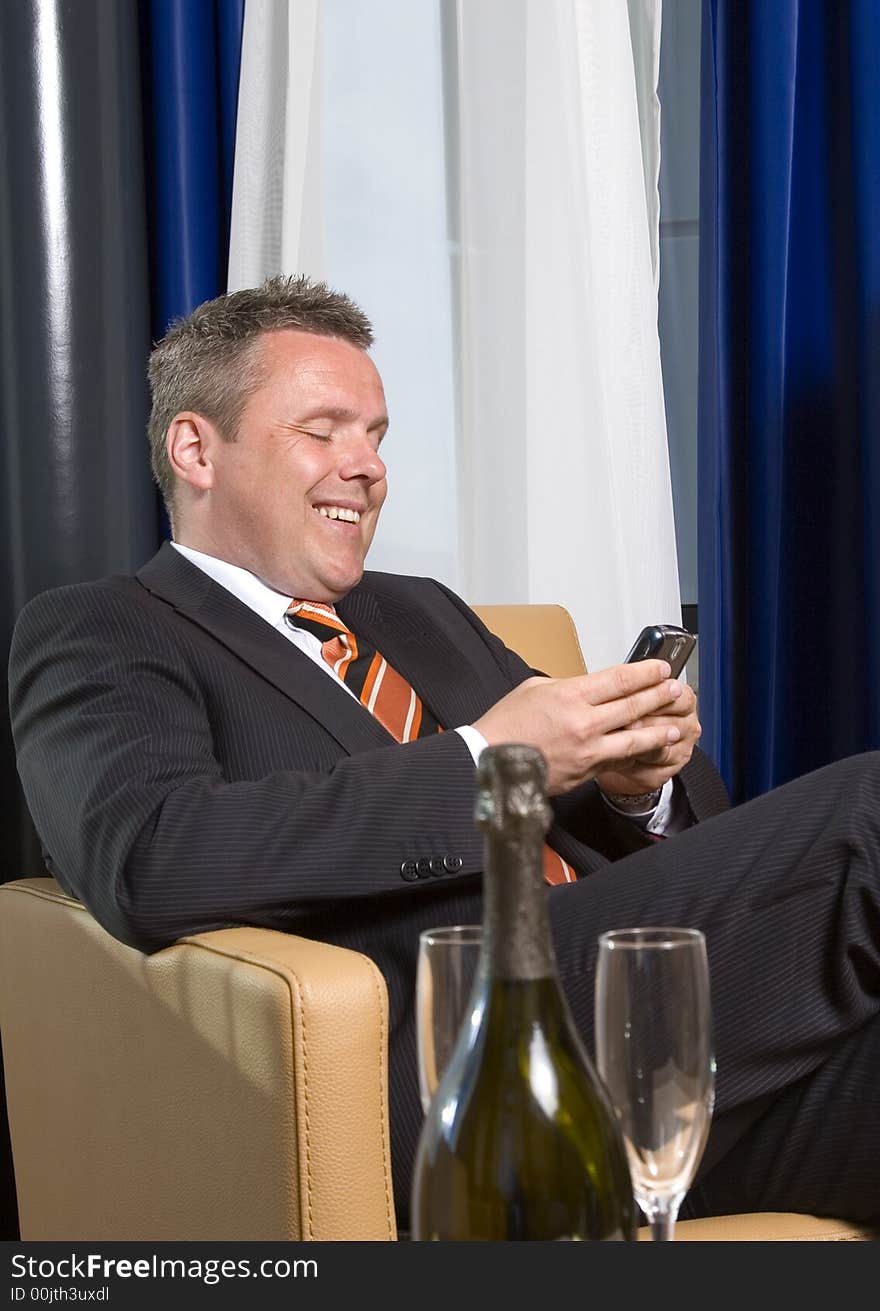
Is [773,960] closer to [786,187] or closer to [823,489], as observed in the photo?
[823,489]

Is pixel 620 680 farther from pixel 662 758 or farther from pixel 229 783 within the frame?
pixel 229 783

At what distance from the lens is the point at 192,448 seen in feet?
5.85

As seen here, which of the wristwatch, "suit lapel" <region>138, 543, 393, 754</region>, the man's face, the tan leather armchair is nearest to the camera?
the tan leather armchair

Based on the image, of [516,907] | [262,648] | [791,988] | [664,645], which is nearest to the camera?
[516,907]

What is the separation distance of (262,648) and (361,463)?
31 cm

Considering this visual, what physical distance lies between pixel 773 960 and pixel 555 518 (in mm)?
1275

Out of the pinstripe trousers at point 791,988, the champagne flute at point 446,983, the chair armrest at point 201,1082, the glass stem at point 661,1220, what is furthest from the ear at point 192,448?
the glass stem at point 661,1220

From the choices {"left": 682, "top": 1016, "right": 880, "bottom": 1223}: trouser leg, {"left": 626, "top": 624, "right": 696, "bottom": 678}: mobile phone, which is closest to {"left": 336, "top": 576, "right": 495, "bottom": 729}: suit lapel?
{"left": 626, "top": 624, "right": 696, "bottom": 678}: mobile phone

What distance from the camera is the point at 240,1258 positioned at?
577 millimetres

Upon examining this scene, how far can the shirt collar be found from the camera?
5.58ft

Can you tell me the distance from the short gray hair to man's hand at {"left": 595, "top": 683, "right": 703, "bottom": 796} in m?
0.62

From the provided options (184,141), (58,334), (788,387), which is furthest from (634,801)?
(184,141)

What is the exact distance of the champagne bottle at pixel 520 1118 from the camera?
51 centimetres

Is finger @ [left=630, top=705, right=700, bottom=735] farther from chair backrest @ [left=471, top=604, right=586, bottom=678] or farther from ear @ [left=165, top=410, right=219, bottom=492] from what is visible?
ear @ [left=165, top=410, right=219, bottom=492]
